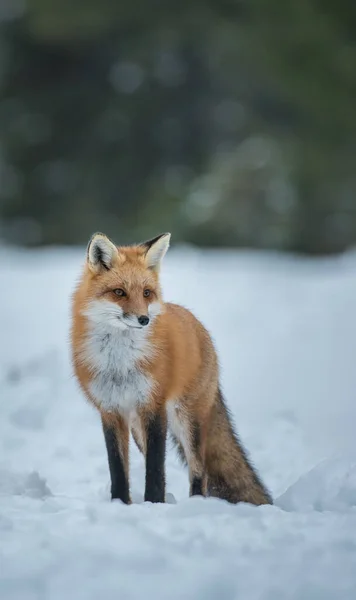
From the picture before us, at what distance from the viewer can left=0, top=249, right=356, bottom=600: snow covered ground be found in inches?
140

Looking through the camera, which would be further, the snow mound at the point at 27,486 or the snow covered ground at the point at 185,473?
the snow mound at the point at 27,486

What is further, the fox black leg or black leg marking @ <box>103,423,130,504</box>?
the fox black leg

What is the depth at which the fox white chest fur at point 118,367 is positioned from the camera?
15.1 ft

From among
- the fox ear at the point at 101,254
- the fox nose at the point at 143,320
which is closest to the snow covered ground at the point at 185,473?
the fox nose at the point at 143,320

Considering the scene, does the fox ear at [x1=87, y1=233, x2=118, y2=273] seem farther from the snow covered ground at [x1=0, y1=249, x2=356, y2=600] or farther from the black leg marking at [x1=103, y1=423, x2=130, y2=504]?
the snow covered ground at [x1=0, y1=249, x2=356, y2=600]

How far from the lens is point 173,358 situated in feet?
15.5

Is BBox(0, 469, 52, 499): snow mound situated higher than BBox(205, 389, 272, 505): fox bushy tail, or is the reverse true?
BBox(205, 389, 272, 505): fox bushy tail

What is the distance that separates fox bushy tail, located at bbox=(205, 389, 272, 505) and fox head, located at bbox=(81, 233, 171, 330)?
0.82 meters

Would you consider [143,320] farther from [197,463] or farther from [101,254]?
[197,463]

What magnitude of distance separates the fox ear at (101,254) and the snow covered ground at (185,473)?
3.65ft

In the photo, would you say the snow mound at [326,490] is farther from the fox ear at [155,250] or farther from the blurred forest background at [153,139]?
the blurred forest background at [153,139]

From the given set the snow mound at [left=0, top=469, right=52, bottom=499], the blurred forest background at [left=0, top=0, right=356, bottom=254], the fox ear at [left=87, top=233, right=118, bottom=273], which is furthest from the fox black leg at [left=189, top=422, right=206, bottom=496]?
the blurred forest background at [left=0, top=0, right=356, bottom=254]

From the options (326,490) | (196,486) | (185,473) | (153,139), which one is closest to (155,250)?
(196,486)

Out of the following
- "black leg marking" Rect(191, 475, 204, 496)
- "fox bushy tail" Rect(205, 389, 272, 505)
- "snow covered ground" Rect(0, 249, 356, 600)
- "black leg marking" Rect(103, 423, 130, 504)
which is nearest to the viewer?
"snow covered ground" Rect(0, 249, 356, 600)
